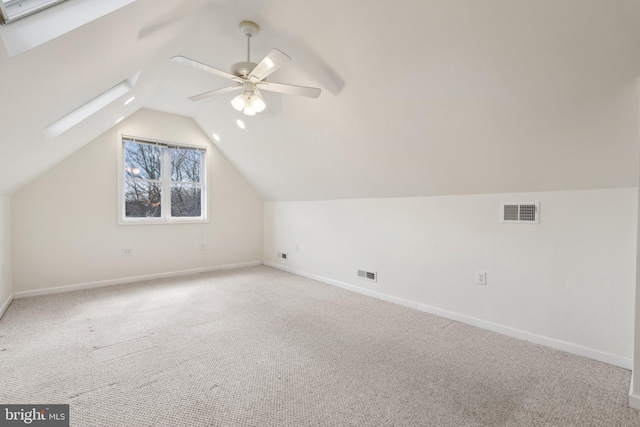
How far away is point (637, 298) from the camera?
172 cm

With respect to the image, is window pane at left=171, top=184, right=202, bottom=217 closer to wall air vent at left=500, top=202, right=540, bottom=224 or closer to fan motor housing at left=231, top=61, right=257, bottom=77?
fan motor housing at left=231, top=61, right=257, bottom=77

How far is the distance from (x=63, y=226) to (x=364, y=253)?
400 cm

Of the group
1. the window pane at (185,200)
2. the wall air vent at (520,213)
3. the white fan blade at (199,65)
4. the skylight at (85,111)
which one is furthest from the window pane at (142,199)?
the wall air vent at (520,213)

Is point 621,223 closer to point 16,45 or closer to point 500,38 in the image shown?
point 500,38

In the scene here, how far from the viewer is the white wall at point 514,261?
2.12 metres

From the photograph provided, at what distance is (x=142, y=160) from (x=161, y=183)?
0.44 meters

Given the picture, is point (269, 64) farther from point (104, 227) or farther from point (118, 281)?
point (118, 281)

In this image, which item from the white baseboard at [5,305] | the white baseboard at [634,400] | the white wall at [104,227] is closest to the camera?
the white baseboard at [634,400]

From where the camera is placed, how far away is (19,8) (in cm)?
112

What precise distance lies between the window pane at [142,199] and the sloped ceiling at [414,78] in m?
1.31

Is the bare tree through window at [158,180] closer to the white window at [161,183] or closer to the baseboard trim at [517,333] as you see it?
the white window at [161,183]

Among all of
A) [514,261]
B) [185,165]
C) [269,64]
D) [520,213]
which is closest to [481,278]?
[514,261]

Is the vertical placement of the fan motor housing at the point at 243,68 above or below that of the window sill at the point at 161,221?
above

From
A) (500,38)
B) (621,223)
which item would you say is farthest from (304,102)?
(621,223)
